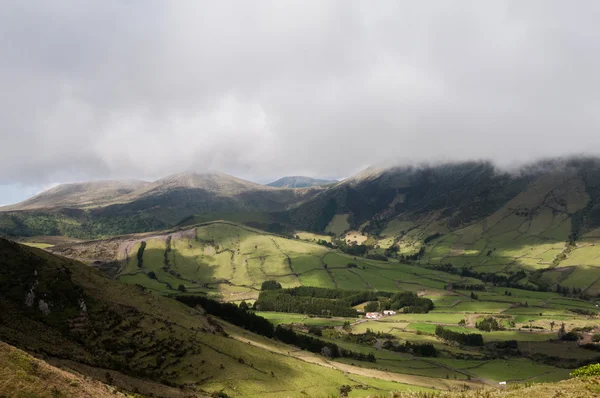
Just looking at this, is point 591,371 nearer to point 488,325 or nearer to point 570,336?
point 570,336

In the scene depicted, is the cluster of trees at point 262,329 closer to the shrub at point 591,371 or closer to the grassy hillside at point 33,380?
the grassy hillside at point 33,380

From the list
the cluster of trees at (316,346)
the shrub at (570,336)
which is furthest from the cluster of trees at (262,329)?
the shrub at (570,336)

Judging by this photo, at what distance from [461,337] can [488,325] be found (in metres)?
28.2

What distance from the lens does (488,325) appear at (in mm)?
192250

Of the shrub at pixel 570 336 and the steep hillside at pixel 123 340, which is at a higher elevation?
the steep hillside at pixel 123 340

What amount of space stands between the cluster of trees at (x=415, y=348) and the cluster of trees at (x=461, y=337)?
24.2 meters

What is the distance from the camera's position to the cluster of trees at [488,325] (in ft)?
626

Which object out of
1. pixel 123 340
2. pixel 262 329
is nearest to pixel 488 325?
pixel 262 329

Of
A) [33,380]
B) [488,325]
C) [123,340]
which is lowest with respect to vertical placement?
[488,325]

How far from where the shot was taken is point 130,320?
7112 cm

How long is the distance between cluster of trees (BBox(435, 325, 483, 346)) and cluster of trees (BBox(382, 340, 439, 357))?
24.2 m

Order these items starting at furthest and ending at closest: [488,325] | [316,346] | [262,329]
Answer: [488,325] < [262,329] < [316,346]

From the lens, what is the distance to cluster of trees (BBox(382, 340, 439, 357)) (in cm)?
15175

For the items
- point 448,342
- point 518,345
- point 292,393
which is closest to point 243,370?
point 292,393
